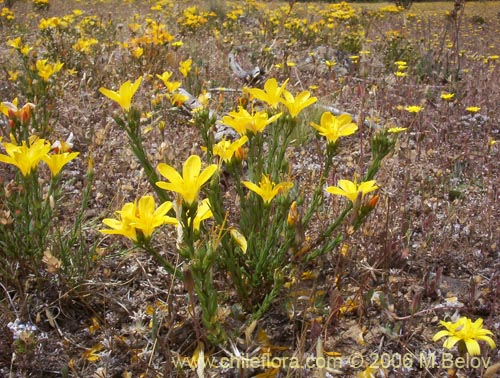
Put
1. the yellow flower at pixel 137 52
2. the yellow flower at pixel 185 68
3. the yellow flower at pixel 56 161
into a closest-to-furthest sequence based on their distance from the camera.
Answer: the yellow flower at pixel 56 161 < the yellow flower at pixel 185 68 < the yellow flower at pixel 137 52

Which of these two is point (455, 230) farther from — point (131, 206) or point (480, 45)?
point (480, 45)

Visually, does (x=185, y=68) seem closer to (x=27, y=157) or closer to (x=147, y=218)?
(x=27, y=157)

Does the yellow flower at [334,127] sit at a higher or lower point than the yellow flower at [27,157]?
higher

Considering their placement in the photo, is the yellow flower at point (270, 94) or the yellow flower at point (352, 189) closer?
the yellow flower at point (352, 189)

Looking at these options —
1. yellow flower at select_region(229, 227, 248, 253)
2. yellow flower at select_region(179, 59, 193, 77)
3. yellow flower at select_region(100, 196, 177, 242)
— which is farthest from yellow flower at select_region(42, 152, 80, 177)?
yellow flower at select_region(179, 59, 193, 77)

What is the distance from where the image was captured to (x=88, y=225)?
2436mm

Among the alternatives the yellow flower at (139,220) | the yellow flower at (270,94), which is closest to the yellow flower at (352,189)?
the yellow flower at (270,94)

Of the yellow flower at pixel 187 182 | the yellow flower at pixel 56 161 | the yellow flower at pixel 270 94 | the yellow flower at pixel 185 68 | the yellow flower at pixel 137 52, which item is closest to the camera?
the yellow flower at pixel 187 182

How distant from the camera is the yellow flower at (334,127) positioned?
183 cm

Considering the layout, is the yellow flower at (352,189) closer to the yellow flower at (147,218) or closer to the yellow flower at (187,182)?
the yellow flower at (187,182)

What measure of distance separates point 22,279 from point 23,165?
26.1 inches

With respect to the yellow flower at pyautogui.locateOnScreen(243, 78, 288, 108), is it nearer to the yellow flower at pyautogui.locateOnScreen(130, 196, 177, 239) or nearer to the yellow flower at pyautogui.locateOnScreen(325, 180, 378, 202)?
the yellow flower at pyautogui.locateOnScreen(325, 180, 378, 202)

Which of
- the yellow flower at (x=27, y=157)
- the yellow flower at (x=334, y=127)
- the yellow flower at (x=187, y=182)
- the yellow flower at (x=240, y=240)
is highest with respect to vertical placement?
the yellow flower at (x=334, y=127)

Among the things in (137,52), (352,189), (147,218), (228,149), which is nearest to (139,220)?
(147,218)
